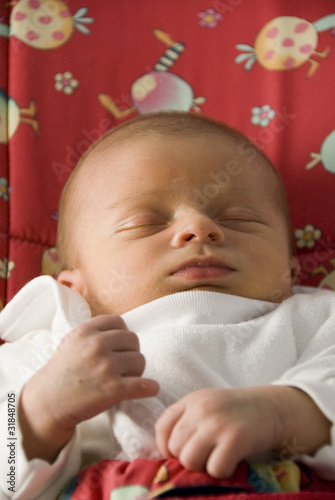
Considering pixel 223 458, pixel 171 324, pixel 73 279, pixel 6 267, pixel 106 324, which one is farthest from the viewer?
pixel 6 267

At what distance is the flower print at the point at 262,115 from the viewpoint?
5.12 feet

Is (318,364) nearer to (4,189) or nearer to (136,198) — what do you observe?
(136,198)

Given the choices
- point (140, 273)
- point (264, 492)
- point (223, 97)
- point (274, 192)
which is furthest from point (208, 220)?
point (223, 97)

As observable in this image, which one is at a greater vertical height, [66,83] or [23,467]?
[66,83]

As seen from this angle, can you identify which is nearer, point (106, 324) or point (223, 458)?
point (223, 458)

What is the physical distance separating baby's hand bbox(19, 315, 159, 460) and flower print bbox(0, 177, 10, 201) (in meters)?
0.71

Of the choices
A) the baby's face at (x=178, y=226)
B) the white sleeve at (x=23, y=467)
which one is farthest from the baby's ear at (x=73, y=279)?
the white sleeve at (x=23, y=467)

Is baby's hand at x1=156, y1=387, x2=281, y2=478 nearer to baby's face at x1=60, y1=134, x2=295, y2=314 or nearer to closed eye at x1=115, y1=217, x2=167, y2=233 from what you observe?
baby's face at x1=60, y1=134, x2=295, y2=314

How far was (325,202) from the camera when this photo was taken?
146 cm

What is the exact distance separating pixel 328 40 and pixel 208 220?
78 cm

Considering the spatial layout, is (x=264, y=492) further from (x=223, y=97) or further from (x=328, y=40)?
(x=328, y=40)

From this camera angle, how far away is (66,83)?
1.58 metres

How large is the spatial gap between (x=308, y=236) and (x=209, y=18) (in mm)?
634

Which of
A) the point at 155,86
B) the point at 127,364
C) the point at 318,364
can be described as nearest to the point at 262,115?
the point at 155,86
